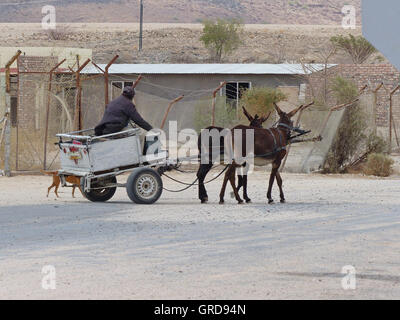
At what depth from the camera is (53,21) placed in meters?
106

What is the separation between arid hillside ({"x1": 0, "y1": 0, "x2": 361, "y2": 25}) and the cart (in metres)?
97.4

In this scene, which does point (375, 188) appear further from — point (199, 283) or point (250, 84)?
Result: point (250, 84)

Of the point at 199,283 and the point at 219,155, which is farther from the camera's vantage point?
the point at 219,155

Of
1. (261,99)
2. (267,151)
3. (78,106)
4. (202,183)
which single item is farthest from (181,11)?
(202,183)

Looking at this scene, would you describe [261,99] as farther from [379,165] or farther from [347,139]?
[379,165]

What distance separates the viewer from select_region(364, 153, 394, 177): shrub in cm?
2327

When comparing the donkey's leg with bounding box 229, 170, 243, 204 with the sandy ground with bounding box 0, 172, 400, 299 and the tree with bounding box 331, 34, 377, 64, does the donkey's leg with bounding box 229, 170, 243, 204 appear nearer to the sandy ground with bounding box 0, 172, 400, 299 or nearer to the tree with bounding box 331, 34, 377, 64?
the sandy ground with bounding box 0, 172, 400, 299

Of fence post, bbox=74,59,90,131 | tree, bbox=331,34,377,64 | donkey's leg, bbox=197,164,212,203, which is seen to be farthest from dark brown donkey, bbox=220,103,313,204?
tree, bbox=331,34,377,64

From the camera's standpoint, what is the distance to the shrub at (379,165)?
23.3 m

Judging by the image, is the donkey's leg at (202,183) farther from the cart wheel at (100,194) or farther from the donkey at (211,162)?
the cart wheel at (100,194)

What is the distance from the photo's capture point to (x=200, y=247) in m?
10.5
